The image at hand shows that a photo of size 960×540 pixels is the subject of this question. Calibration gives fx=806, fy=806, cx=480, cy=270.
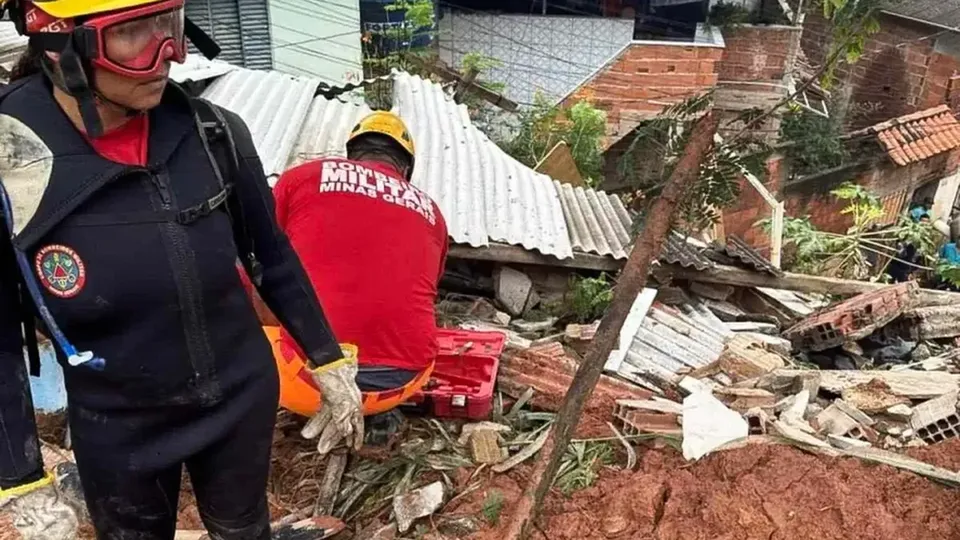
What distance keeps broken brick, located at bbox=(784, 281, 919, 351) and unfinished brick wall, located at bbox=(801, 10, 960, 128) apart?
8644 millimetres

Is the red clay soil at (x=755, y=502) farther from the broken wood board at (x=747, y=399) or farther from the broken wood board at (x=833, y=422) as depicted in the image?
the broken wood board at (x=747, y=399)

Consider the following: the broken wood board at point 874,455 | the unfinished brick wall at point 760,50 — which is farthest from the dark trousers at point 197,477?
the unfinished brick wall at point 760,50

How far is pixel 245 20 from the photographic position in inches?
425

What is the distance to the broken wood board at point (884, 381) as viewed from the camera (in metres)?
4.27

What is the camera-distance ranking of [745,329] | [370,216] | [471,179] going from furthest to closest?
[471,179]
[745,329]
[370,216]

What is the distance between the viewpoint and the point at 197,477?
2410mm

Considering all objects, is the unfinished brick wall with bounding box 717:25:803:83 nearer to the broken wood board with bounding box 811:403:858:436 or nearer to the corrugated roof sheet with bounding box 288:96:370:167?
the corrugated roof sheet with bounding box 288:96:370:167

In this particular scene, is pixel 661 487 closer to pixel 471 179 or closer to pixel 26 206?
pixel 26 206

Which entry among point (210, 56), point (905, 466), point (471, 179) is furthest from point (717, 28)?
point (210, 56)

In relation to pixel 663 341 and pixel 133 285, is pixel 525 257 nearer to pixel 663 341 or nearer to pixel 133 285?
pixel 663 341

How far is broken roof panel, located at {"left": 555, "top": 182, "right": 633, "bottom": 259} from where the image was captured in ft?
19.9

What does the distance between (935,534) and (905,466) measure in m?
0.35

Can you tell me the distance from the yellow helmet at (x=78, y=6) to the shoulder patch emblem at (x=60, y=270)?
0.52m

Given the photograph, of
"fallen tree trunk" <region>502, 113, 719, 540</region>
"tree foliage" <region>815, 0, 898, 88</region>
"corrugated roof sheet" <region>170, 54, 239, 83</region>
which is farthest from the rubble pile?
"corrugated roof sheet" <region>170, 54, 239, 83</region>
